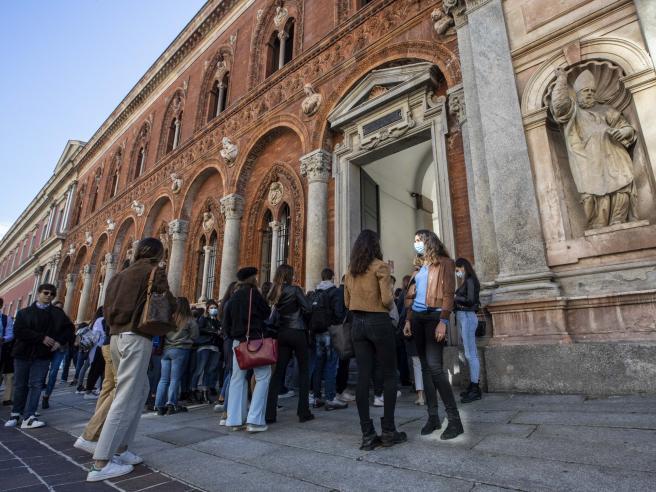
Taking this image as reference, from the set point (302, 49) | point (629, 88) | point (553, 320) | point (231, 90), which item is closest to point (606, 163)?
point (629, 88)

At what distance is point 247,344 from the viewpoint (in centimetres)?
363

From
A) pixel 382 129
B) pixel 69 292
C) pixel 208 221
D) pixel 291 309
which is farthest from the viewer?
pixel 69 292

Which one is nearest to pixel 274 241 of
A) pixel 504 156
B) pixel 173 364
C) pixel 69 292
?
pixel 173 364

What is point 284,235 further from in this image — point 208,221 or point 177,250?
point 177,250

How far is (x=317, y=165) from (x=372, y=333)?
21.5 feet

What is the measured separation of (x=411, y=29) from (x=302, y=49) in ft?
12.9

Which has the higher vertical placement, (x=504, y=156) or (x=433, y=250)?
(x=504, y=156)

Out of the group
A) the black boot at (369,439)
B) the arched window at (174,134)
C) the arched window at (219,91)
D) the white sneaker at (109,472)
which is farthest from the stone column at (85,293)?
the black boot at (369,439)

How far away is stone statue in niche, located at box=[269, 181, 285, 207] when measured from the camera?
10.5 meters

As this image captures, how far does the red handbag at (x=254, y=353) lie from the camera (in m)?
3.57

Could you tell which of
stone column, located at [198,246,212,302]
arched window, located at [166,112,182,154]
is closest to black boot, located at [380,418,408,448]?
stone column, located at [198,246,212,302]

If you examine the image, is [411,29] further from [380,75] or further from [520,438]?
[520,438]

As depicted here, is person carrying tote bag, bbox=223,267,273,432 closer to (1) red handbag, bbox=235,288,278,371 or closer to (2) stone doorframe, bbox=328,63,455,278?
(1) red handbag, bbox=235,288,278,371

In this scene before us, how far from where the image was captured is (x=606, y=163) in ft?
15.5
